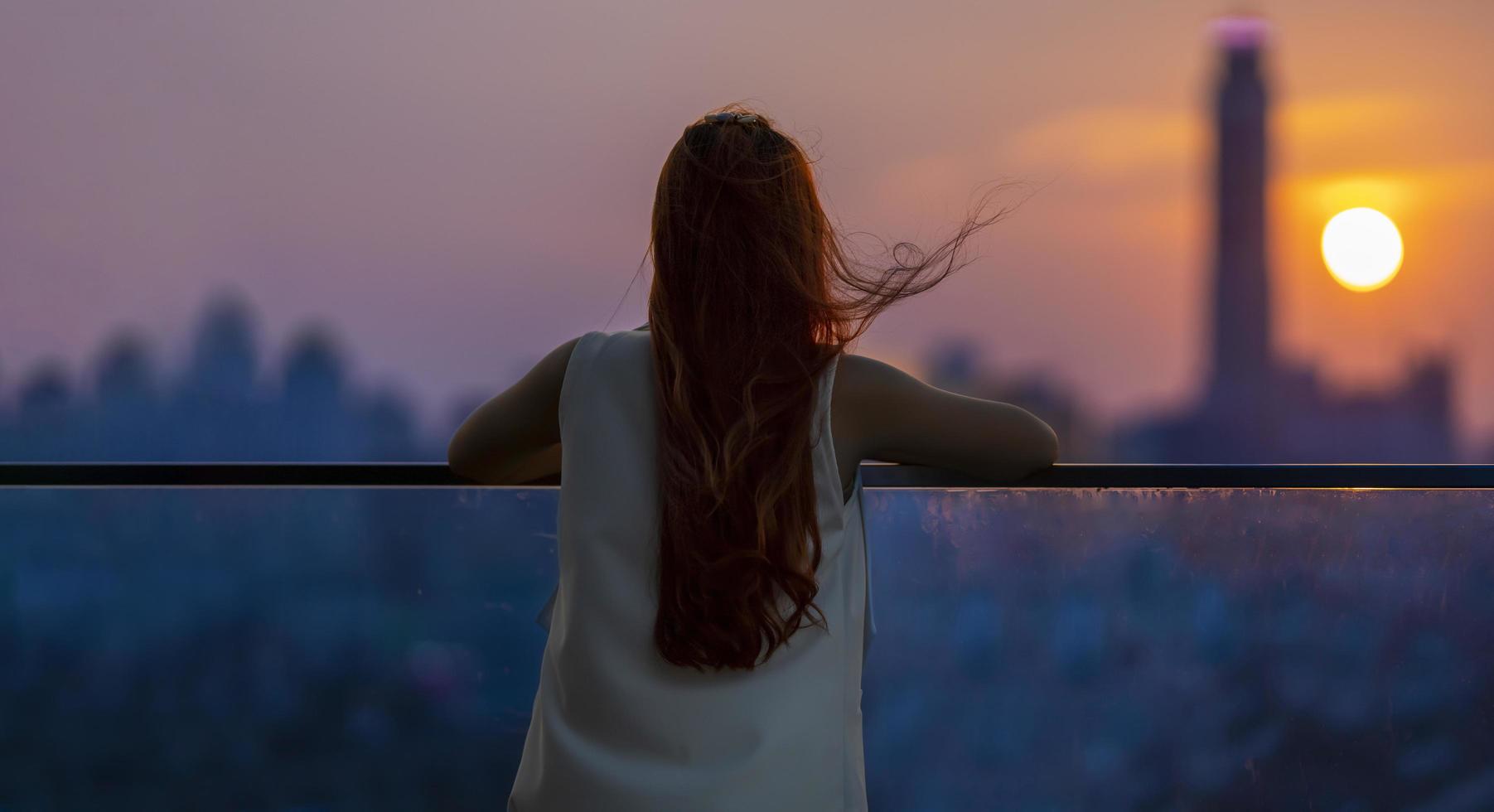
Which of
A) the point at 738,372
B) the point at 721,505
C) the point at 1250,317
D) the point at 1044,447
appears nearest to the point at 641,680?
the point at 721,505

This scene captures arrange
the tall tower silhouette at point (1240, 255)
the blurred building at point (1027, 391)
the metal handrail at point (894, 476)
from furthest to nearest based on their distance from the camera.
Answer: the tall tower silhouette at point (1240, 255), the metal handrail at point (894, 476), the blurred building at point (1027, 391)

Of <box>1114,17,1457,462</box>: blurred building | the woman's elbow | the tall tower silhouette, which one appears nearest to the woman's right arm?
the woman's elbow

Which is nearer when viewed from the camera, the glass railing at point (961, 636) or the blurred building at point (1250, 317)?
the glass railing at point (961, 636)

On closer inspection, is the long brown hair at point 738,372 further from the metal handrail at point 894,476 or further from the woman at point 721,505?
the metal handrail at point 894,476

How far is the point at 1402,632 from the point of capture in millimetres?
1251

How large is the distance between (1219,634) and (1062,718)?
8.9 inches

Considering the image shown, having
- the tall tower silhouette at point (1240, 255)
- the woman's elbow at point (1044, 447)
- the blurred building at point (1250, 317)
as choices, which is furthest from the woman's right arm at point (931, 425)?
the tall tower silhouette at point (1240, 255)

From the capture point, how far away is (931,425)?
2.82ft

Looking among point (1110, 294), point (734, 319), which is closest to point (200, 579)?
point (734, 319)

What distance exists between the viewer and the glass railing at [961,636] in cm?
123

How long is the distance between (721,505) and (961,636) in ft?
1.93

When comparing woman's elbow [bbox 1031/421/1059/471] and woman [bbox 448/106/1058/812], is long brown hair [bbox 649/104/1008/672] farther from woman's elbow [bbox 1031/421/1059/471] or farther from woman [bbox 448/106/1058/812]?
woman's elbow [bbox 1031/421/1059/471]

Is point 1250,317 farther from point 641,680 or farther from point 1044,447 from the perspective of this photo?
point 641,680

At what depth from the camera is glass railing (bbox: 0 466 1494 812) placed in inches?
48.4
